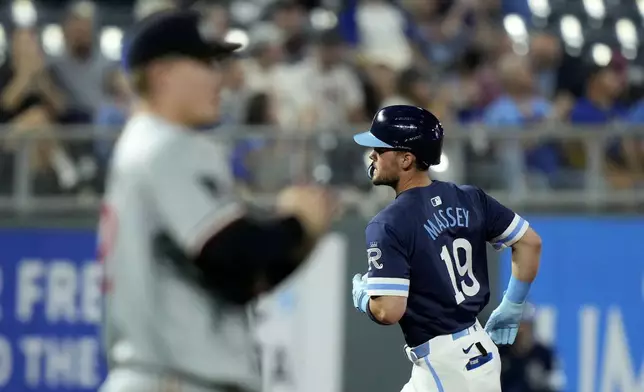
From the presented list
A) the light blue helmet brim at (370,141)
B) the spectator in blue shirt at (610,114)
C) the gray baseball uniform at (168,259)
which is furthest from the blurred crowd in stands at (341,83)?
the gray baseball uniform at (168,259)

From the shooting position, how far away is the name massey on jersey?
6.12 m

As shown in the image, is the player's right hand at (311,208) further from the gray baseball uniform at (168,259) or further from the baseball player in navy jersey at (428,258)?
the baseball player in navy jersey at (428,258)

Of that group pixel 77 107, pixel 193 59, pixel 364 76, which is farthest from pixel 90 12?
pixel 193 59

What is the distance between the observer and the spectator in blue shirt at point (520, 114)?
10953 millimetres

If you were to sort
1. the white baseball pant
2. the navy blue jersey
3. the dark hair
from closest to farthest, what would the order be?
1. the navy blue jersey
2. the white baseball pant
3. the dark hair

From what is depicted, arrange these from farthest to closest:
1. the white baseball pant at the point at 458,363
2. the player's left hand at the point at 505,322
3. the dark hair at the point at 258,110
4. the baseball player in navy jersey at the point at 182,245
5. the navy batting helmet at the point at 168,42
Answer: the dark hair at the point at 258,110, the player's left hand at the point at 505,322, the white baseball pant at the point at 458,363, the navy batting helmet at the point at 168,42, the baseball player in navy jersey at the point at 182,245

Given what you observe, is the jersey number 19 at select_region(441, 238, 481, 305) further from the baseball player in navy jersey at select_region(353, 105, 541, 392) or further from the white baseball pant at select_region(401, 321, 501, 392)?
the white baseball pant at select_region(401, 321, 501, 392)

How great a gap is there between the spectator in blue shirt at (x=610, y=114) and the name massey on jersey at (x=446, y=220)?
494 centimetres

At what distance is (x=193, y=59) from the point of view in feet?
14.1

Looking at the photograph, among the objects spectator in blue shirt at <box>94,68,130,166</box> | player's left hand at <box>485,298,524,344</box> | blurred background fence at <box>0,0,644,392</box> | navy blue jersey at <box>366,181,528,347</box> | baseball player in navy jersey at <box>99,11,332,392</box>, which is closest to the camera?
baseball player in navy jersey at <box>99,11,332,392</box>

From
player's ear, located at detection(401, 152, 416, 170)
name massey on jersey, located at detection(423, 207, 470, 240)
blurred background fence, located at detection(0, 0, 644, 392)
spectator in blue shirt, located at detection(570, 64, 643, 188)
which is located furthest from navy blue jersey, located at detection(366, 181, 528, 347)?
spectator in blue shirt, located at detection(570, 64, 643, 188)

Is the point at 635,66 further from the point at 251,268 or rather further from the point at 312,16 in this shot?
the point at 251,268

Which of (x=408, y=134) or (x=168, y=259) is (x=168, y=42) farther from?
(x=408, y=134)

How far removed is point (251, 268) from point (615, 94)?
8.90 meters
